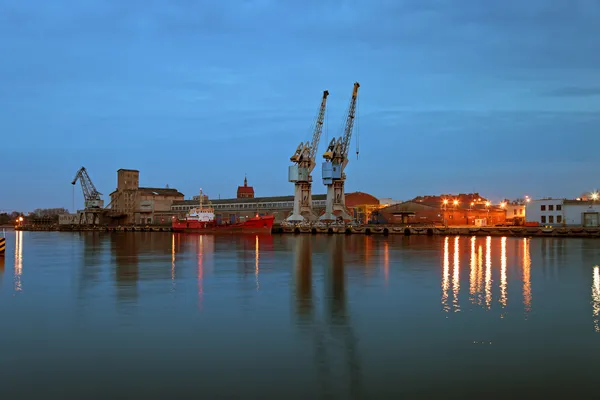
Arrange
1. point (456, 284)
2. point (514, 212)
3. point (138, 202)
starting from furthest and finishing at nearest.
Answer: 1. point (138, 202)
2. point (514, 212)
3. point (456, 284)

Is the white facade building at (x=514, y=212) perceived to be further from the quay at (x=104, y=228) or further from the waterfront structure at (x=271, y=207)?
the quay at (x=104, y=228)

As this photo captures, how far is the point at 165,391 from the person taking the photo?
8.91 meters

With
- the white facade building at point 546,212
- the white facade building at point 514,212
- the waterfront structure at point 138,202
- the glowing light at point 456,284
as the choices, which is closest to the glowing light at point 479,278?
the glowing light at point 456,284

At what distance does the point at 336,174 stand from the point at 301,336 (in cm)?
7459

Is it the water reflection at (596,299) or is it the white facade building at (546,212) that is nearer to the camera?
the water reflection at (596,299)

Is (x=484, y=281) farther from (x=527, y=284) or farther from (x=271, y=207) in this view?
(x=271, y=207)

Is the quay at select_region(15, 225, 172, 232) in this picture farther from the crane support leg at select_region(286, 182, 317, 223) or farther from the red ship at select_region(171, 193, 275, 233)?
the crane support leg at select_region(286, 182, 317, 223)

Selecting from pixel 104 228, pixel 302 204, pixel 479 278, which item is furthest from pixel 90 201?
pixel 479 278

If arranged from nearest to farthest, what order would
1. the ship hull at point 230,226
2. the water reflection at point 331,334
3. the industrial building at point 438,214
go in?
the water reflection at point 331,334, the ship hull at point 230,226, the industrial building at point 438,214

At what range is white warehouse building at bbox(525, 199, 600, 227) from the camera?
237 ft

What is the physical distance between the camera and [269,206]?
112 m

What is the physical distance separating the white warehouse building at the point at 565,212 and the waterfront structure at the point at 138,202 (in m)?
84.4

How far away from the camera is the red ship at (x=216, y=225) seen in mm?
83438

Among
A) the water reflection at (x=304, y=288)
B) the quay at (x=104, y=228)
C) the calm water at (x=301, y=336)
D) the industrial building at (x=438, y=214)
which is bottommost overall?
the quay at (x=104, y=228)
